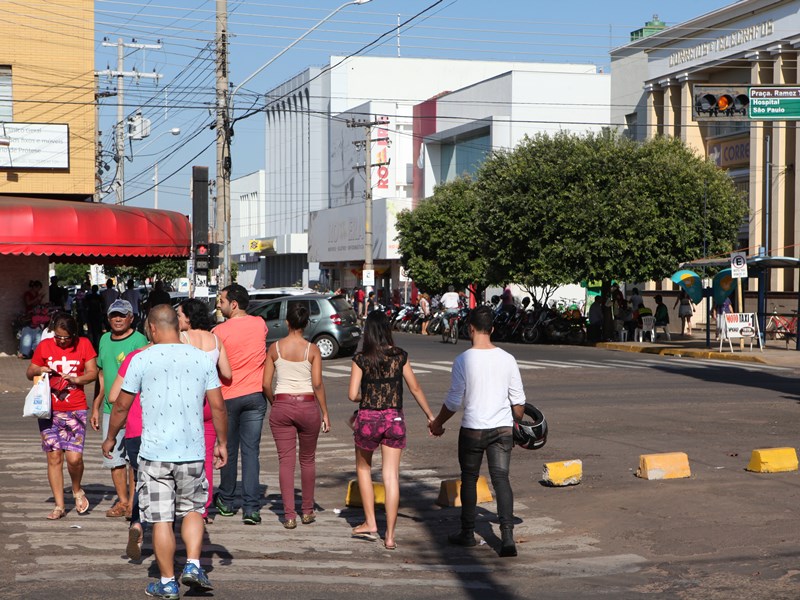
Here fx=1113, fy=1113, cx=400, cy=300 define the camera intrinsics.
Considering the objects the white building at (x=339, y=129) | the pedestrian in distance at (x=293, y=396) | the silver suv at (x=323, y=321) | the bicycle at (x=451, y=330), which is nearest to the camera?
the pedestrian in distance at (x=293, y=396)

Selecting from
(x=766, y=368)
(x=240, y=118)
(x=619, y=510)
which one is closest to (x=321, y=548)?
(x=619, y=510)

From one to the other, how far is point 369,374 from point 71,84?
22.9m

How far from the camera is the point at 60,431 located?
9.40 metres

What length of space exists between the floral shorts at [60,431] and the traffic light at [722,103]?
1560 cm

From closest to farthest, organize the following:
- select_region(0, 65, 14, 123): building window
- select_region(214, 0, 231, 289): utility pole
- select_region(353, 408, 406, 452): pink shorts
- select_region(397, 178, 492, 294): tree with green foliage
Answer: select_region(353, 408, 406, 452): pink shorts < select_region(0, 65, 14, 123): building window < select_region(214, 0, 231, 289): utility pole < select_region(397, 178, 492, 294): tree with green foliage

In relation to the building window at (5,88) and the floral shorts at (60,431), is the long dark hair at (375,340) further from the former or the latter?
the building window at (5,88)

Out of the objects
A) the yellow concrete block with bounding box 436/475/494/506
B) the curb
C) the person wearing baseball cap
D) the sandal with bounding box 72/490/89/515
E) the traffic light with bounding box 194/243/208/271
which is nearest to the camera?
the person wearing baseball cap

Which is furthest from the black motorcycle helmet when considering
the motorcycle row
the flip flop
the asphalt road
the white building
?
the white building

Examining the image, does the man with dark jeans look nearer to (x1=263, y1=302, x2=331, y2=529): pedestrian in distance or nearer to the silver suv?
(x1=263, y1=302, x2=331, y2=529): pedestrian in distance

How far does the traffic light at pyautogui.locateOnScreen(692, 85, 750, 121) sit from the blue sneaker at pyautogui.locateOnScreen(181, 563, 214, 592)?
17.3 m

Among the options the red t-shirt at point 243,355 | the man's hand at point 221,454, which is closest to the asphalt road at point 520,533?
the man's hand at point 221,454

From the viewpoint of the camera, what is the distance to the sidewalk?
27734 millimetres

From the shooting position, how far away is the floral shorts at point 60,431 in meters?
9.38

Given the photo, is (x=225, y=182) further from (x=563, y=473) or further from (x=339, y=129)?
(x=339, y=129)
